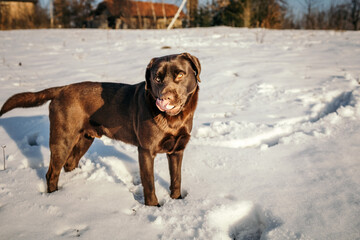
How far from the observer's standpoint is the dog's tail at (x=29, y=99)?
2.25 m

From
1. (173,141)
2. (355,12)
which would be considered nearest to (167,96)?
(173,141)

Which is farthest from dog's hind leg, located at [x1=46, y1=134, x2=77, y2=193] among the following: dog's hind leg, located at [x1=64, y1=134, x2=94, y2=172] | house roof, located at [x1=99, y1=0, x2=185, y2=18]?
house roof, located at [x1=99, y1=0, x2=185, y2=18]

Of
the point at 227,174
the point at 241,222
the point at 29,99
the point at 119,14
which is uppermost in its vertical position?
the point at 119,14

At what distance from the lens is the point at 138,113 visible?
2.09 metres

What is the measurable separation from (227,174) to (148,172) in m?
0.93

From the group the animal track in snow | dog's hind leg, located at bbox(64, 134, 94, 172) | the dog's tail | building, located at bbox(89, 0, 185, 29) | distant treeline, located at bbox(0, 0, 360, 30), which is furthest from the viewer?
building, located at bbox(89, 0, 185, 29)

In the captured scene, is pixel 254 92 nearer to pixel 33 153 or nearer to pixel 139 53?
pixel 33 153

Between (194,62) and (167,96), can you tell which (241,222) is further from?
(194,62)

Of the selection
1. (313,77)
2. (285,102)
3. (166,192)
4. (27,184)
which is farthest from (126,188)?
(313,77)

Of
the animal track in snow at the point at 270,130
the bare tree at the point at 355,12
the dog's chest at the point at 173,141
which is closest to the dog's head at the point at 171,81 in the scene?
the dog's chest at the point at 173,141

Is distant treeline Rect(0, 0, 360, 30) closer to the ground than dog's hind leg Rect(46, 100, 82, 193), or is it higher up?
higher up

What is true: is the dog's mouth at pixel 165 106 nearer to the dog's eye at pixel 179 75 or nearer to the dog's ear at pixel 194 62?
the dog's eye at pixel 179 75

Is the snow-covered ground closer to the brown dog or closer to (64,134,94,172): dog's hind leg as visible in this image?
(64,134,94,172): dog's hind leg

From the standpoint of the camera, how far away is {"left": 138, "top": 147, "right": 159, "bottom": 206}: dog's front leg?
Result: 1.98m
